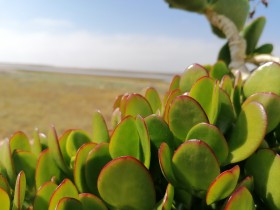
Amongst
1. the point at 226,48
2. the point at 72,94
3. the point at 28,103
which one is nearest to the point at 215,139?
the point at 226,48

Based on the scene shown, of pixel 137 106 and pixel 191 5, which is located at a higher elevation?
pixel 191 5

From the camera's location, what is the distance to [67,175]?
2.34 feet

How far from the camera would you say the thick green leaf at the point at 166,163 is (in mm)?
556

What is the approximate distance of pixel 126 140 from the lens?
2.02 ft

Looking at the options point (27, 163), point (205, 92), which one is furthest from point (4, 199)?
point (205, 92)

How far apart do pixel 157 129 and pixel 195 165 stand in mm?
93

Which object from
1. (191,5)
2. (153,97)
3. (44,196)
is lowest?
(44,196)

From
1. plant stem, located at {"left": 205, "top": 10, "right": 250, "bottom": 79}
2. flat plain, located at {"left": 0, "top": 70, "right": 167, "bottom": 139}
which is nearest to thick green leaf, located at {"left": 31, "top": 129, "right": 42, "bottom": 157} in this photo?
plant stem, located at {"left": 205, "top": 10, "right": 250, "bottom": 79}

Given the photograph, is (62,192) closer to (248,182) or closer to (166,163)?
(166,163)

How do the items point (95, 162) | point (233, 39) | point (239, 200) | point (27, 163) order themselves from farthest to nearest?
point (233, 39), point (27, 163), point (95, 162), point (239, 200)

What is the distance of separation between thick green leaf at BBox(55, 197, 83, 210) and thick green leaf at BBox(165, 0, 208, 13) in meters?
1.06

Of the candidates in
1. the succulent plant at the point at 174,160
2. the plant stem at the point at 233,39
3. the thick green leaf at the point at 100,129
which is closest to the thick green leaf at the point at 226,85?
the succulent plant at the point at 174,160

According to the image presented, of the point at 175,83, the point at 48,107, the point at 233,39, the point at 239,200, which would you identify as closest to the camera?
the point at 239,200

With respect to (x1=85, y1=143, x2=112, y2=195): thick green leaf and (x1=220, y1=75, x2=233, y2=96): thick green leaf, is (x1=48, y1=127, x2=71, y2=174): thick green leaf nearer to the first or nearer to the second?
(x1=85, y1=143, x2=112, y2=195): thick green leaf
